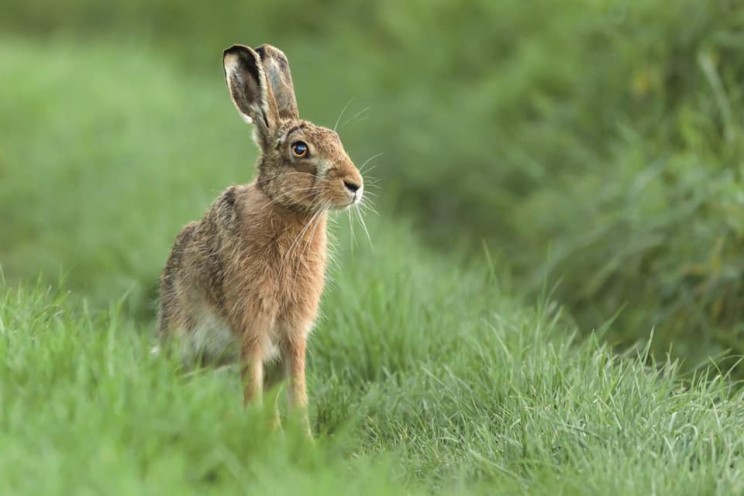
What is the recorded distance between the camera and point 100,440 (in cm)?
328

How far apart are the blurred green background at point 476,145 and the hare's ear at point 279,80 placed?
3.15 ft

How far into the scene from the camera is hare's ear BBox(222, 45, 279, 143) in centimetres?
449

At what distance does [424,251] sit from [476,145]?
2000mm

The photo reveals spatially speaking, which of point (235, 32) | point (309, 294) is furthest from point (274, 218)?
point (235, 32)

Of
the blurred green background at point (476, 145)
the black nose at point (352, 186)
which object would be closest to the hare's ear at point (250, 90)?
the black nose at point (352, 186)

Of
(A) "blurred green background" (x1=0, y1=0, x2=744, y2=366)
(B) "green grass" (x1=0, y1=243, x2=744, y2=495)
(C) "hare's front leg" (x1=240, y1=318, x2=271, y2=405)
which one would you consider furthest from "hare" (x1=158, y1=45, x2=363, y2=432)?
(A) "blurred green background" (x1=0, y1=0, x2=744, y2=366)

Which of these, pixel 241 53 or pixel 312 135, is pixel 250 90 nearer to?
pixel 241 53

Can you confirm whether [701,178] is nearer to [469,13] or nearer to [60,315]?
[60,315]

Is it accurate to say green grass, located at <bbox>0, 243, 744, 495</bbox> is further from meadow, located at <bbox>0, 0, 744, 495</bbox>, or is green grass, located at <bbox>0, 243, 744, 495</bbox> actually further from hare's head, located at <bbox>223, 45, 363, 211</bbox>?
hare's head, located at <bbox>223, 45, 363, 211</bbox>

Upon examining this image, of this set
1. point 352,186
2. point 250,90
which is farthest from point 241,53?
point 352,186

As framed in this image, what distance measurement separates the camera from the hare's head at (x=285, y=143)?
14.2 feet

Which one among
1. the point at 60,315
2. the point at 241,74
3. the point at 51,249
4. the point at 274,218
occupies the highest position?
the point at 241,74

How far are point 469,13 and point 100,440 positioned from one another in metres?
7.76

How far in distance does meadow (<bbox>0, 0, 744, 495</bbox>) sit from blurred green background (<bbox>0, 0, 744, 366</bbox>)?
2cm
